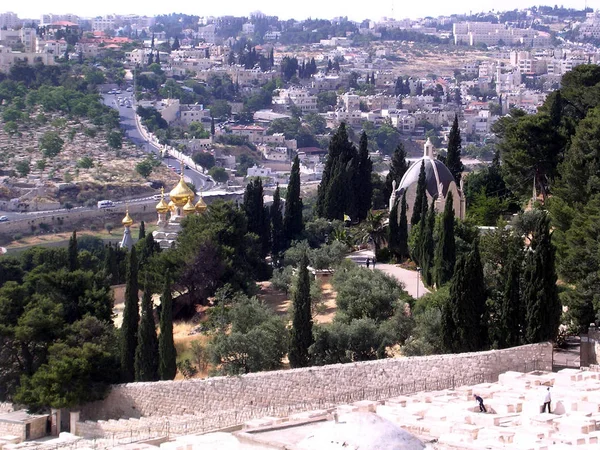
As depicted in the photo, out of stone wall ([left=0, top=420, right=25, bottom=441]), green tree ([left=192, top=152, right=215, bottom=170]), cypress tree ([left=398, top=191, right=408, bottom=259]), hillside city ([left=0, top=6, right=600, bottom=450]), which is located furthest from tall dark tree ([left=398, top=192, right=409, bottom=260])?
green tree ([left=192, top=152, right=215, bottom=170])

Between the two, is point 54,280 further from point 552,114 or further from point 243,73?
point 243,73

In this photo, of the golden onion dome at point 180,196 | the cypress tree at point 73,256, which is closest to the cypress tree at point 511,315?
the cypress tree at point 73,256

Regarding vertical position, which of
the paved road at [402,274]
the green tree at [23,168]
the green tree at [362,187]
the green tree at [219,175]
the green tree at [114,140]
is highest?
the green tree at [362,187]

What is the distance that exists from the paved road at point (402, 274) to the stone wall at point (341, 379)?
7.36 m

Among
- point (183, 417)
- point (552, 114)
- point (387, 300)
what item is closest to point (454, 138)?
point (552, 114)

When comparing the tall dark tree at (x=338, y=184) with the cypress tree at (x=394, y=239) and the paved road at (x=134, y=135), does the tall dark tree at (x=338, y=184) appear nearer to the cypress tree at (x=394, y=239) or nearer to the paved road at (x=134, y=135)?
the cypress tree at (x=394, y=239)

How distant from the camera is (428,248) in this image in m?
34.5

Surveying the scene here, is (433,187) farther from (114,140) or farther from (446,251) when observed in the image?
(114,140)

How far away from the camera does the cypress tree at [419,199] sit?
130 ft

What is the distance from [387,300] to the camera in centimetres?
3041

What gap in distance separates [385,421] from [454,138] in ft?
92.1

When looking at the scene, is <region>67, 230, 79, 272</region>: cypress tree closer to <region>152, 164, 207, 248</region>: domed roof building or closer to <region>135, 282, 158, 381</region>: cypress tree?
<region>152, 164, 207, 248</region>: domed roof building

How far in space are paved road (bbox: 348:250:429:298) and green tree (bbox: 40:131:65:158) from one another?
75.3m

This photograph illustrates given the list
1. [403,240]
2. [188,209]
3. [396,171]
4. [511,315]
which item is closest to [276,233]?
[403,240]
